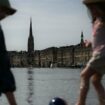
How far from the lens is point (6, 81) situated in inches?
222

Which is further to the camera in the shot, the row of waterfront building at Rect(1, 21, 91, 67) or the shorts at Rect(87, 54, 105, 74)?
the row of waterfront building at Rect(1, 21, 91, 67)

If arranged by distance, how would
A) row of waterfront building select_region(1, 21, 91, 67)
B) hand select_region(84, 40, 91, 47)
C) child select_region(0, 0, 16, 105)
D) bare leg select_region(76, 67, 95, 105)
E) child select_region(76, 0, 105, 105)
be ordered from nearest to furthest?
child select_region(0, 0, 16, 105) → child select_region(76, 0, 105, 105) → bare leg select_region(76, 67, 95, 105) → hand select_region(84, 40, 91, 47) → row of waterfront building select_region(1, 21, 91, 67)

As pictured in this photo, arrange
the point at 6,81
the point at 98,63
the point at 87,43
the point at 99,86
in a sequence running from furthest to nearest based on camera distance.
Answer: the point at 87,43
the point at 99,86
the point at 98,63
the point at 6,81

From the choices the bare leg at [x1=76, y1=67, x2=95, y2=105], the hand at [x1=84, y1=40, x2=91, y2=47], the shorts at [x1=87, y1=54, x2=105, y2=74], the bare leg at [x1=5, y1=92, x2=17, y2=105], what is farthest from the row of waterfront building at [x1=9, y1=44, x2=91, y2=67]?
the bare leg at [x1=5, y1=92, x2=17, y2=105]

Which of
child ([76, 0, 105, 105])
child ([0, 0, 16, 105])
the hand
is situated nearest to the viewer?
child ([0, 0, 16, 105])

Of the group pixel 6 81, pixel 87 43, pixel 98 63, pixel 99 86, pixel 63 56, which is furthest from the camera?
pixel 63 56

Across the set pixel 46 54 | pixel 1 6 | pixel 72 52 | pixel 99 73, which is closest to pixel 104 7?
pixel 99 73

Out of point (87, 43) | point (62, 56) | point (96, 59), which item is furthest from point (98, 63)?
point (62, 56)

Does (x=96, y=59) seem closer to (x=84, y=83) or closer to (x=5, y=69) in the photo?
(x=84, y=83)

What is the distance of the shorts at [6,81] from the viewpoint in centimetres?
564

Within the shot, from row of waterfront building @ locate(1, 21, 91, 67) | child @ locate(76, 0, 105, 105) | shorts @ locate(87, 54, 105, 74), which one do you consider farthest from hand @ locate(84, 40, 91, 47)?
row of waterfront building @ locate(1, 21, 91, 67)

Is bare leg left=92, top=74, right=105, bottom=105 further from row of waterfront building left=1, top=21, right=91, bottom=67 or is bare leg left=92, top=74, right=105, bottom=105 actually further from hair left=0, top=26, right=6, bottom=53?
row of waterfront building left=1, top=21, right=91, bottom=67

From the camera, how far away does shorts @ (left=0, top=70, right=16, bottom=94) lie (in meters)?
5.64

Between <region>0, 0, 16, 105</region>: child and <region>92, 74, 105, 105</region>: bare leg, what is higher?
<region>0, 0, 16, 105</region>: child
